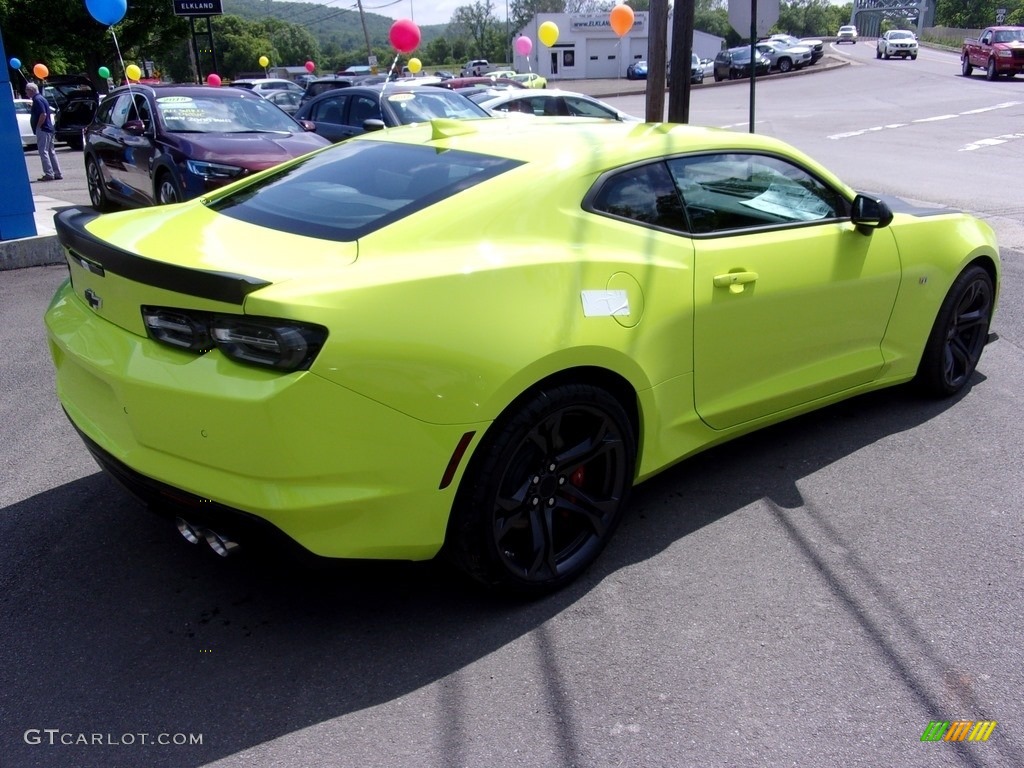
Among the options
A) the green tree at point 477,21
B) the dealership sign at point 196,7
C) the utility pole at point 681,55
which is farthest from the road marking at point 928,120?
the green tree at point 477,21

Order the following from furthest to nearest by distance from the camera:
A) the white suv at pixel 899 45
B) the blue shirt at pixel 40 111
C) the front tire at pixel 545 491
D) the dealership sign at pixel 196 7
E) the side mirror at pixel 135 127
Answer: the white suv at pixel 899 45 < the dealership sign at pixel 196 7 < the blue shirt at pixel 40 111 < the side mirror at pixel 135 127 < the front tire at pixel 545 491

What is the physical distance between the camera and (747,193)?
3.88m

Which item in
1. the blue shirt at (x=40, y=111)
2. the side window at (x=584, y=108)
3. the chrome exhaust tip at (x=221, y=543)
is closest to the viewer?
the chrome exhaust tip at (x=221, y=543)

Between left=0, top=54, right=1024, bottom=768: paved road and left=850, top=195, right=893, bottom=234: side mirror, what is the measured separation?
1140 mm

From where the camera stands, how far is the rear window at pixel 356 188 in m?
3.07

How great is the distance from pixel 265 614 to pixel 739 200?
8.23ft

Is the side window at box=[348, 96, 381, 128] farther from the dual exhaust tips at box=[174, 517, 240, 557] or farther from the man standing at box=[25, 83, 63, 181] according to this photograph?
the dual exhaust tips at box=[174, 517, 240, 557]

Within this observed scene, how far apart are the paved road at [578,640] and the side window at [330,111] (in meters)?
10.00

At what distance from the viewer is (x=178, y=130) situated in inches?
380

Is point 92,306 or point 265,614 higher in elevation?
point 92,306

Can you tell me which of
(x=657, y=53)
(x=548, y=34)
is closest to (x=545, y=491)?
(x=657, y=53)

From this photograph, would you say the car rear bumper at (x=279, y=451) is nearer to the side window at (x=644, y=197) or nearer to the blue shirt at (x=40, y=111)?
the side window at (x=644, y=197)

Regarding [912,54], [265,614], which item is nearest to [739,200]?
[265,614]

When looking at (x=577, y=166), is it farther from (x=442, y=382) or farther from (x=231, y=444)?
(x=231, y=444)
